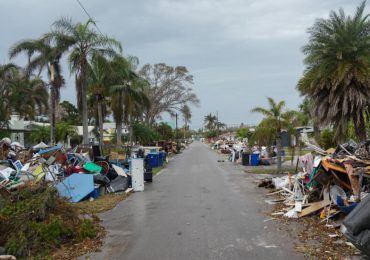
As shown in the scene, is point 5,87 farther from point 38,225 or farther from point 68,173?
point 38,225

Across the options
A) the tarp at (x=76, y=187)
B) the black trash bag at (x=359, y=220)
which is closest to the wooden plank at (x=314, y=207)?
the black trash bag at (x=359, y=220)

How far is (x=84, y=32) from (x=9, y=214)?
1690 cm

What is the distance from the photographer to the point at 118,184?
15.6m

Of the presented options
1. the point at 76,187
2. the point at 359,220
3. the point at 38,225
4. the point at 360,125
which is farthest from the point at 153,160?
the point at 359,220

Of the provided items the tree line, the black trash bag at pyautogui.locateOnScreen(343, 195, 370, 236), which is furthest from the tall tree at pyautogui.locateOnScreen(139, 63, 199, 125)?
the black trash bag at pyautogui.locateOnScreen(343, 195, 370, 236)

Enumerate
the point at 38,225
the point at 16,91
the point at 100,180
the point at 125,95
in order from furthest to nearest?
the point at 16,91
the point at 125,95
the point at 100,180
the point at 38,225

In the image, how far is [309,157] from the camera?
13.8 metres

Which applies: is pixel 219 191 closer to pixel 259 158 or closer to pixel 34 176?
pixel 34 176

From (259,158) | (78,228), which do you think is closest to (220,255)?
(78,228)

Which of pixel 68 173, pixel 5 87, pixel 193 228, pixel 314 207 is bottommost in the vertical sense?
pixel 193 228

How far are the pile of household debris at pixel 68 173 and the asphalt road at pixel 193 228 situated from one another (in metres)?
1.23

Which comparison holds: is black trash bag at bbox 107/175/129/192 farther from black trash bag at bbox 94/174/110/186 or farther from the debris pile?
black trash bag at bbox 94/174/110/186

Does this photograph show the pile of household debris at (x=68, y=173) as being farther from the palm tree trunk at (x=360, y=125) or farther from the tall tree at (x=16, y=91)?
the tall tree at (x=16, y=91)

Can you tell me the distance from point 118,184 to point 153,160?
1354cm
